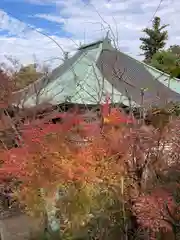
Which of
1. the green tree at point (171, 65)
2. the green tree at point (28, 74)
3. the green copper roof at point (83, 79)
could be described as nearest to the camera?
the green tree at point (171, 65)

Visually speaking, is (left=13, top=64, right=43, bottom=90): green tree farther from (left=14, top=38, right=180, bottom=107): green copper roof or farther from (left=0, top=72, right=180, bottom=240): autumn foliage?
(left=0, top=72, right=180, bottom=240): autumn foliage

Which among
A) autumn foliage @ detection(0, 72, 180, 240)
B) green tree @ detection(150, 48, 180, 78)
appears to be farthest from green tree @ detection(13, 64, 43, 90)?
autumn foliage @ detection(0, 72, 180, 240)

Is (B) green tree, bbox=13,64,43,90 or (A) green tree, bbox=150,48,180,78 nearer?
(A) green tree, bbox=150,48,180,78

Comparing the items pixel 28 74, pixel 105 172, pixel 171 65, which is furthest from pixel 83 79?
pixel 105 172

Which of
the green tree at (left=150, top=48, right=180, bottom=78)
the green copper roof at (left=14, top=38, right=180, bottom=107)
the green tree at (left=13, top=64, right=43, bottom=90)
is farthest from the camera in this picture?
the green tree at (left=13, top=64, right=43, bottom=90)

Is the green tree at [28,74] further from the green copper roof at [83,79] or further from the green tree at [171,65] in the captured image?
the green tree at [171,65]

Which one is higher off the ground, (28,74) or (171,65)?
(171,65)

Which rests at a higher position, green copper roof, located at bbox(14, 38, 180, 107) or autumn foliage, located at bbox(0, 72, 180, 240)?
green copper roof, located at bbox(14, 38, 180, 107)

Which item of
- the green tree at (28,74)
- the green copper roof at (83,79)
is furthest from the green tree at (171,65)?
the green tree at (28,74)

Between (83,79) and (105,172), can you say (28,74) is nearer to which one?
(83,79)

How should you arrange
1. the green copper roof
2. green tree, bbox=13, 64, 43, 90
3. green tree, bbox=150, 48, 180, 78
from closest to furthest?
1. green tree, bbox=150, 48, 180, 78
2. the green copper roof
3. green tree, bbox=13, 64, 43, 90

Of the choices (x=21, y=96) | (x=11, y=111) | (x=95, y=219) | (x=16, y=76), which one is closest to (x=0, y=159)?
(x=95, y=219)

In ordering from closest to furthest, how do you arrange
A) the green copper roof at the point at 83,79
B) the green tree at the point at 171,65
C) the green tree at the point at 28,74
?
the green tree at the point at 171,65 < the green copper roof at the point at 83,79 < the green tree at the point at 28,74

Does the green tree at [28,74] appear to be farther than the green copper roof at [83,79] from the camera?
Yes
